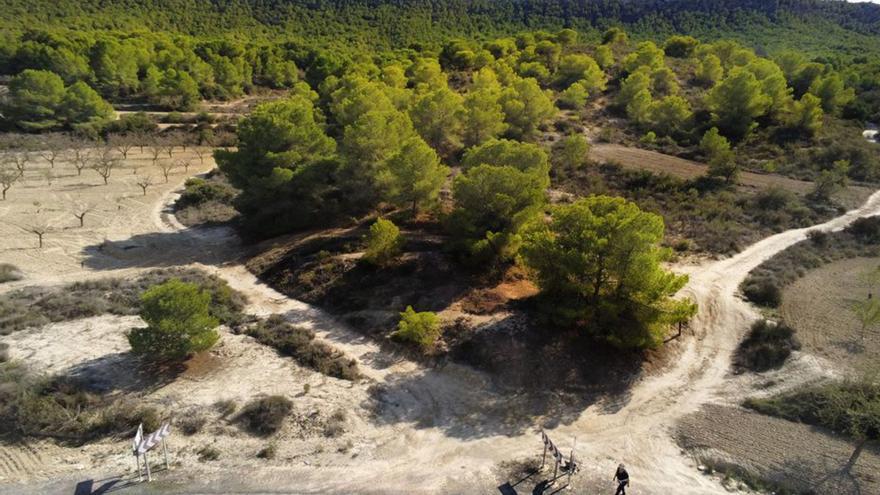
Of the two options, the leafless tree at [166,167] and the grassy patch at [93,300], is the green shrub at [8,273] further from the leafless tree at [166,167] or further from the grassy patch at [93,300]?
the leafless tree at [166,167]

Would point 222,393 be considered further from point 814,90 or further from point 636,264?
point 814,90

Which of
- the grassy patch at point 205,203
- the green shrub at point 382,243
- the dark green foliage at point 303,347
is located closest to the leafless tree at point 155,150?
the grassy patch at point 205,203

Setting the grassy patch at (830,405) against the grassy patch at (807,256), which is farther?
the grassy patch at (807,256)

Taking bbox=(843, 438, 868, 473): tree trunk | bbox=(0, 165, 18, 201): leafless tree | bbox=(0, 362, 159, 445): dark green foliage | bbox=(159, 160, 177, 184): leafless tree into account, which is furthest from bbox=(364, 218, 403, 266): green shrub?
bbox=(0, 165, 18, 201): leafless tree

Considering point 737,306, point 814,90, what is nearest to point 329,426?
point 737,306

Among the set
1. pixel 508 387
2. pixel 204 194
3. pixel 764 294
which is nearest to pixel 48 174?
pixel 204 194

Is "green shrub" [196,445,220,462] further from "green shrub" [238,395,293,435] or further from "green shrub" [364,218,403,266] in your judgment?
"green shrub" [364,218,403,266]

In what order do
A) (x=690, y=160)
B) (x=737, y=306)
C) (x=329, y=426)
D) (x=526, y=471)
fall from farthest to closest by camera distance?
(x=690, y=160) → (x=737, y=306) → (x=329, y=426) → (x=526, y=471)
